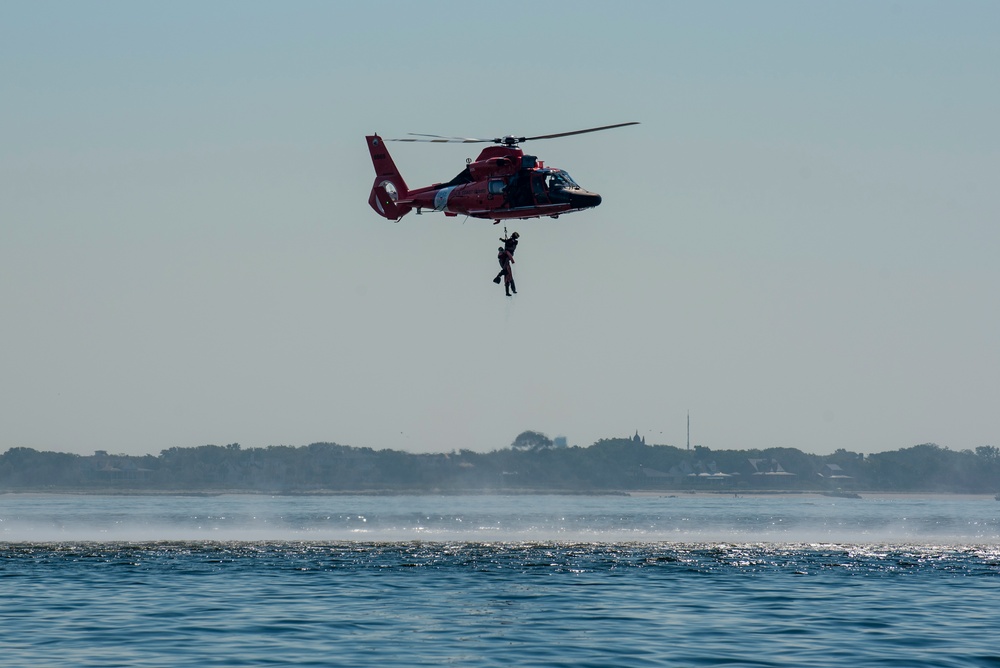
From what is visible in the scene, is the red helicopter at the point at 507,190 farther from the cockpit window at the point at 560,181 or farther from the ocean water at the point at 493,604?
the ocean water at the point at 493,604

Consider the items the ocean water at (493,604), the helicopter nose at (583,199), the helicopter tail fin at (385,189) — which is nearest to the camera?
the ocean water at (493,604)

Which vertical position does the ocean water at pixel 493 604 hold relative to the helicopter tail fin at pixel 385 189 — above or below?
below

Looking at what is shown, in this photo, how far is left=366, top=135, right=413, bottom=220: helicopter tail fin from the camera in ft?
213

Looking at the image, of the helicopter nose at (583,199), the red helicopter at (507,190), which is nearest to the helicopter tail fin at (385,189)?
the red helicopter at (507,190)

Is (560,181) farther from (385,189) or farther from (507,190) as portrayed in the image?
(385,189)

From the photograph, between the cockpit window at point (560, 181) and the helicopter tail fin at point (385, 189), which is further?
the helicopter tail fin at point (385, 189)

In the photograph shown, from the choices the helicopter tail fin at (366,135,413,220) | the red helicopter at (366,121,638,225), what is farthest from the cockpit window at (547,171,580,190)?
the helicopter tail fin at (366,135,413,220)

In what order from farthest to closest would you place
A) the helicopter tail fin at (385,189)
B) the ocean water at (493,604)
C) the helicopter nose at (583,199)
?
1. the helicopter tail fin at (385,189)
2. the helicopter nose at (583,199)
3. the ocean water at (493,604)

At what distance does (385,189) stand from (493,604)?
89.1ft

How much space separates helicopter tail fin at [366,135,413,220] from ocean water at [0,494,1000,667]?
17.6 metres

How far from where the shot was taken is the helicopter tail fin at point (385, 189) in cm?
6488

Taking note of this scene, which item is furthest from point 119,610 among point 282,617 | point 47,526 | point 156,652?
point 47,526

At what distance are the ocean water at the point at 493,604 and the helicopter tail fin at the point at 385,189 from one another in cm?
1757

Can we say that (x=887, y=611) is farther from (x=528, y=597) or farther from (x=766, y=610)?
(x=528, y=597)
